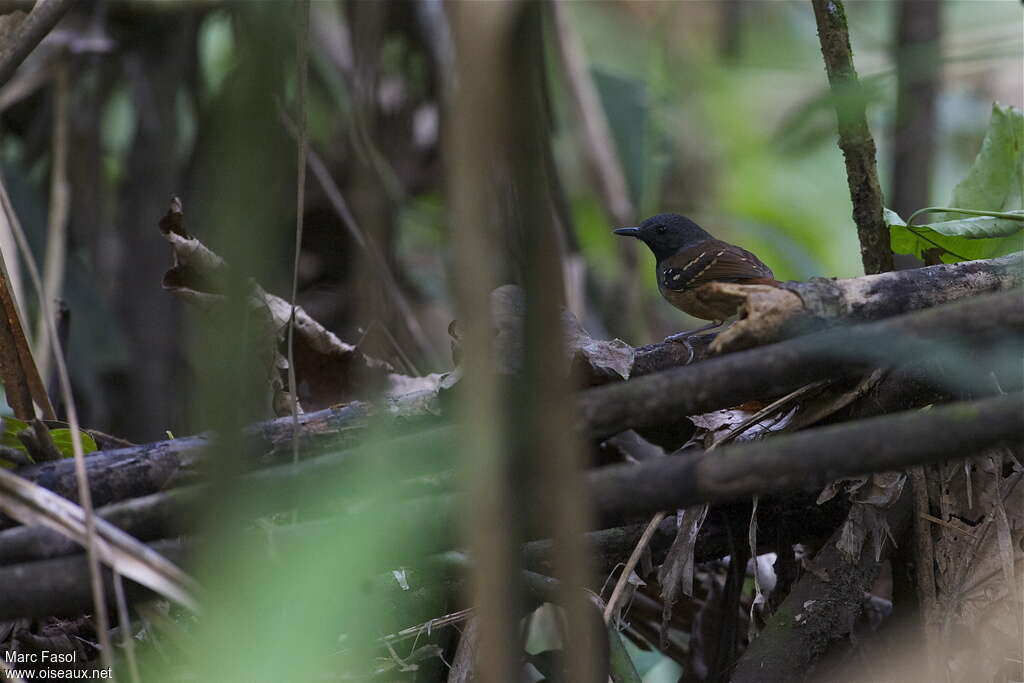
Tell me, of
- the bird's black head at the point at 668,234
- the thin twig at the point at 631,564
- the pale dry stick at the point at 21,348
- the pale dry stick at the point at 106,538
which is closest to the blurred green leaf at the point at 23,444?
the pale dry stick at the point at 21,348

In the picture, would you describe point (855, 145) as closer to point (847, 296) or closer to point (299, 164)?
point (847, 296)

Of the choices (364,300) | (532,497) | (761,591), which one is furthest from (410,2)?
(532,497)

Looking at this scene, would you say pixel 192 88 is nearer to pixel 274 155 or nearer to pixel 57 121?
pixel 57 121

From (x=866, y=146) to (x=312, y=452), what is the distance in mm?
1273

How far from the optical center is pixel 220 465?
0.73 meters

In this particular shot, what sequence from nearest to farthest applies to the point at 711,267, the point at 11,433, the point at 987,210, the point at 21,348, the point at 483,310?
the point at 483,310 → the point at 11,433 → the point at 21,348 → the point at 987,210 → the point at 711,267

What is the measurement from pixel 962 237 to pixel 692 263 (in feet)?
4.61

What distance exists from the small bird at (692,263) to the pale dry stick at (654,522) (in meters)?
0.92

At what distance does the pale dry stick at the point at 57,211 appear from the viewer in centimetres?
284

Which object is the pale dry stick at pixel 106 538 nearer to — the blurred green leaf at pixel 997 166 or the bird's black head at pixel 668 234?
the blurred green leaf at pixel 997 166

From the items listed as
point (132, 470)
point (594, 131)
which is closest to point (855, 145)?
point (132, 470)

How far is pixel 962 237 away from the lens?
2092 millimetres

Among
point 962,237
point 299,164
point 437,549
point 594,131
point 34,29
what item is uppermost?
point 34,29

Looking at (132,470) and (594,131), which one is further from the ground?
(594,131)
